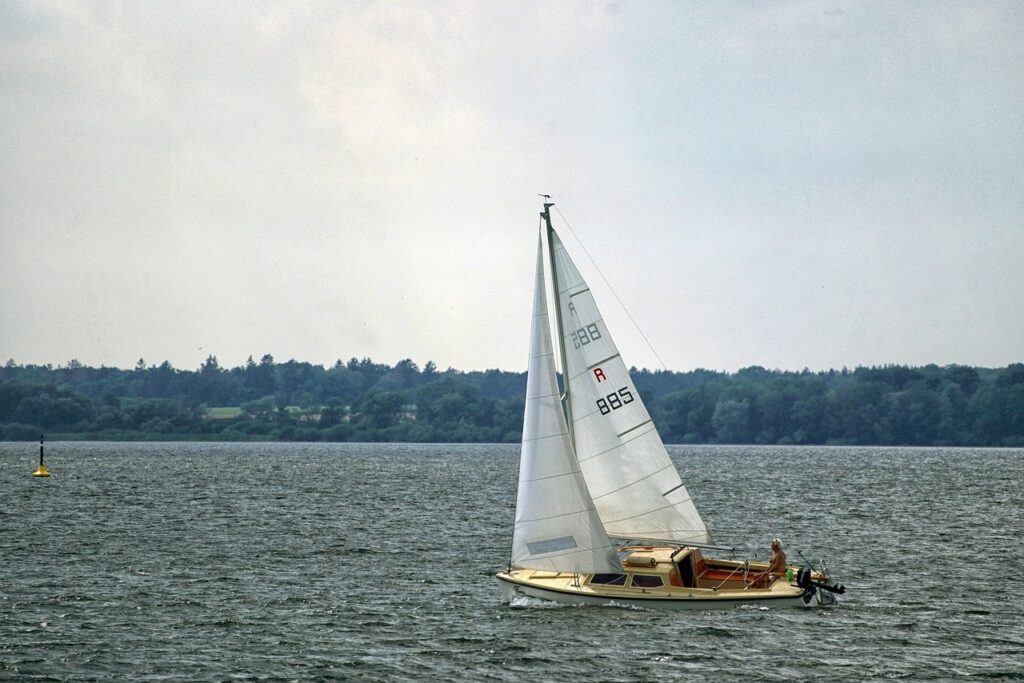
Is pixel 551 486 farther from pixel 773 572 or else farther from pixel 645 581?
pixel 773 572

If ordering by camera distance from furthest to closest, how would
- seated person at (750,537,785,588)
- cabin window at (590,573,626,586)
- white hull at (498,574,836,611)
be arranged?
seated person at (750,537,785,588) → cabin window at (590,573,626,586) → white hull at (498,574,836,611)

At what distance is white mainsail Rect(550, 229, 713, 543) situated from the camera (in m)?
41.7

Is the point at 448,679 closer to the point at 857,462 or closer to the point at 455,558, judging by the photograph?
the point at 455,558

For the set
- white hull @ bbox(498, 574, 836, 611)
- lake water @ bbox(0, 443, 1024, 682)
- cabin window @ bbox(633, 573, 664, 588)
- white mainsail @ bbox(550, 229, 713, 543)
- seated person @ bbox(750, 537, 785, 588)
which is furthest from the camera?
white mainsail @ bbox(550, 229, 713, 543)

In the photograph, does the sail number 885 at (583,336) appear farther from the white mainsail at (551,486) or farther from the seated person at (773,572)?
the seated person at (773,572)

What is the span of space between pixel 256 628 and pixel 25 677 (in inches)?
335

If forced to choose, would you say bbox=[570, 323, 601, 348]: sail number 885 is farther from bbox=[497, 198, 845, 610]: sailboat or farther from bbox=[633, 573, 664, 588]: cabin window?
bbox=[633, 573, 664, 588]: cabin window

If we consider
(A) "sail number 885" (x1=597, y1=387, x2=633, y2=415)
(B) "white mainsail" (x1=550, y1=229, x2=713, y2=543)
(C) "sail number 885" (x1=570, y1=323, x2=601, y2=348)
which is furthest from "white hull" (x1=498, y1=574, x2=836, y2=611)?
(C) "sail number 885" (x1=570, y1=323, x2=601, y2=348)

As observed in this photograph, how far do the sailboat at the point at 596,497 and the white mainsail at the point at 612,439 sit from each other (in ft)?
0.11

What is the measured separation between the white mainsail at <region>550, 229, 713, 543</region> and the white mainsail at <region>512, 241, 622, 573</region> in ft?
2.92

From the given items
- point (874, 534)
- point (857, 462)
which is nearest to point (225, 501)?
point (874, 534)

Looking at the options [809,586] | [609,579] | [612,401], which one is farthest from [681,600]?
[612,401]

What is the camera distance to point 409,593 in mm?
48656

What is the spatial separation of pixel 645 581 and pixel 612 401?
5.99 meters
